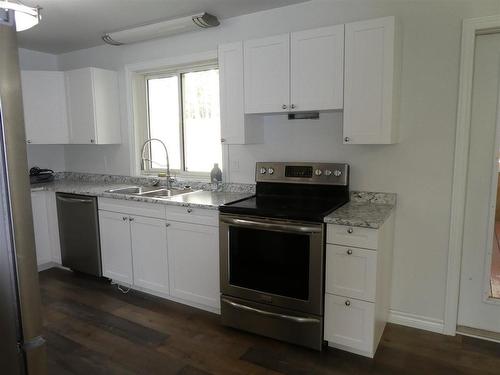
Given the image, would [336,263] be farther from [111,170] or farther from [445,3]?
[111,170]

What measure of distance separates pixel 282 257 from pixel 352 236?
48cm

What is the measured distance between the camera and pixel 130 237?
3.21 meters

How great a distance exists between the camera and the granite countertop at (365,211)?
Answer: 213cm

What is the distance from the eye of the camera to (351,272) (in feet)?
7.22

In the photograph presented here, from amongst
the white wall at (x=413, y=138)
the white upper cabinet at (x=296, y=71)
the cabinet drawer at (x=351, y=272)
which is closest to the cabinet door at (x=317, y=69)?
the white upper cabinet at (x=296, y=71)

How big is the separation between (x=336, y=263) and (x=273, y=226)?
453mm

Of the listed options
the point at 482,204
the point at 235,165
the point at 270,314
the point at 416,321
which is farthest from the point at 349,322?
the point at 235,165

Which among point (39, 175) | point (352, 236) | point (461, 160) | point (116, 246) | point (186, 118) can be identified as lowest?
point (116, 246)

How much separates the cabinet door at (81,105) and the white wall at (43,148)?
0.61 metres

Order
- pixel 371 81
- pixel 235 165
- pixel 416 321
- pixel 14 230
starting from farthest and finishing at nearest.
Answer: pixel 235 165 → pixel 416 321 → pixel 371 81 → pixel 14 230

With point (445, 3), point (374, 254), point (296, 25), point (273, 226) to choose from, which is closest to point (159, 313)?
point (273, 226)

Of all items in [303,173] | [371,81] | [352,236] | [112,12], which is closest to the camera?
[352,236]

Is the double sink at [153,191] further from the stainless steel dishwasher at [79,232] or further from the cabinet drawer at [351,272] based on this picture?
the cabinet drawer at [351,272]

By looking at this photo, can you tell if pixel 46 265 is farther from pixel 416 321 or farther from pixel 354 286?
pixel 416 321
